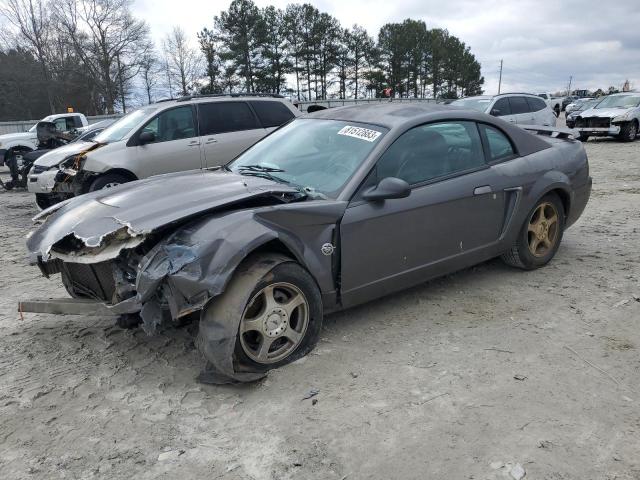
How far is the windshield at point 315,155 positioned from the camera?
11.8 ft

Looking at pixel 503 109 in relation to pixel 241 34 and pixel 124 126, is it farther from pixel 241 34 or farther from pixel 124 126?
pixel 241 34

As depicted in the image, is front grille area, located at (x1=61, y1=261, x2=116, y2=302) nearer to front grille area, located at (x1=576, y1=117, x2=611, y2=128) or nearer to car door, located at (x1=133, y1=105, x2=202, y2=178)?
car door, located at (x1=133, y1=105, x2=202, y2=178)

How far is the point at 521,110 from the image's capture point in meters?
12.8

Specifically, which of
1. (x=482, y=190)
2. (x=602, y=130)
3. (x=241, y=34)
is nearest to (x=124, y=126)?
(x=482, y=190)

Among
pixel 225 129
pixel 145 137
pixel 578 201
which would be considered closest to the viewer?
pixel 578 201

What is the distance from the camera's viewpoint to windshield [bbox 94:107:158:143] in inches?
314

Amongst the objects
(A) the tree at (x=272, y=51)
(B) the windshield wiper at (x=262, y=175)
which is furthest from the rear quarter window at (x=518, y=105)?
(A) the tree at (x=272, y=51)

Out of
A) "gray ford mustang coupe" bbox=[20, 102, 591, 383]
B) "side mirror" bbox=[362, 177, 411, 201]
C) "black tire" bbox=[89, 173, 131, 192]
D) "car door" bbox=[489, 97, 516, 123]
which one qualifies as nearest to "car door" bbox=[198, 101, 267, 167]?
"black tire" bbox=[89, 173, 131, 192]

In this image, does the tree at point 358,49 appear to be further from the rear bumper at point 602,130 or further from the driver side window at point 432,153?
the driver side window at point 432,153

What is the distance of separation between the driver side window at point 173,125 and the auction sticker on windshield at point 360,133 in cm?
491

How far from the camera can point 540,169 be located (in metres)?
4.59

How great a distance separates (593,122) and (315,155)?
54.8 feet

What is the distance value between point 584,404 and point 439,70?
73.7 metres

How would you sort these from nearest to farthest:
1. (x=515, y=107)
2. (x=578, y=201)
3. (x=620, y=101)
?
(x=578, y=201) → (x=515, y=107) → (x=620, y=101)
